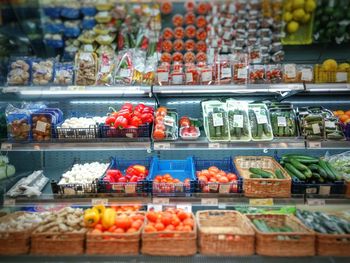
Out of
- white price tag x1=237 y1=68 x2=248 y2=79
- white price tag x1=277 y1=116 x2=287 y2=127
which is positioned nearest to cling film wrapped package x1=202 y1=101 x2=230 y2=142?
white price tag x1=237 y1=68 x2=248 y2=79

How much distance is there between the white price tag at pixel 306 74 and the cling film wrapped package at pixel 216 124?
0.75 meters

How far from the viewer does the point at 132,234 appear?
246 cm

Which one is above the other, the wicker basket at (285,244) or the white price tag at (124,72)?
the white price tag at (124,72)

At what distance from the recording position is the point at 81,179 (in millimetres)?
2867

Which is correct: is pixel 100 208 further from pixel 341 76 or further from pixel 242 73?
pixel 341 76

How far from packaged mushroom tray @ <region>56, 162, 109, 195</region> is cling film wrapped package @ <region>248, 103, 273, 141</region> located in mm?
1462

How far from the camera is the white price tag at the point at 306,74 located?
288cm

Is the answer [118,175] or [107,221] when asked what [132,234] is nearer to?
[107,221]

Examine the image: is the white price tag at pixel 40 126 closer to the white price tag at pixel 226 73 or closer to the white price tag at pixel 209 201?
the white price tag at pixel 209 201

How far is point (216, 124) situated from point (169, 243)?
3.58 ft

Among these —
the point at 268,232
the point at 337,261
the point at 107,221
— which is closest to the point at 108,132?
the point at 107,221

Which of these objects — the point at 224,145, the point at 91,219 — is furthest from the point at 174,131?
the point at 91,219

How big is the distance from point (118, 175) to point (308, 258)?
5.57ft

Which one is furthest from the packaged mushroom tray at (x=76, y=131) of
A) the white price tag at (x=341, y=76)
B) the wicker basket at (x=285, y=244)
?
the white price tag at (x=341, y=76)
